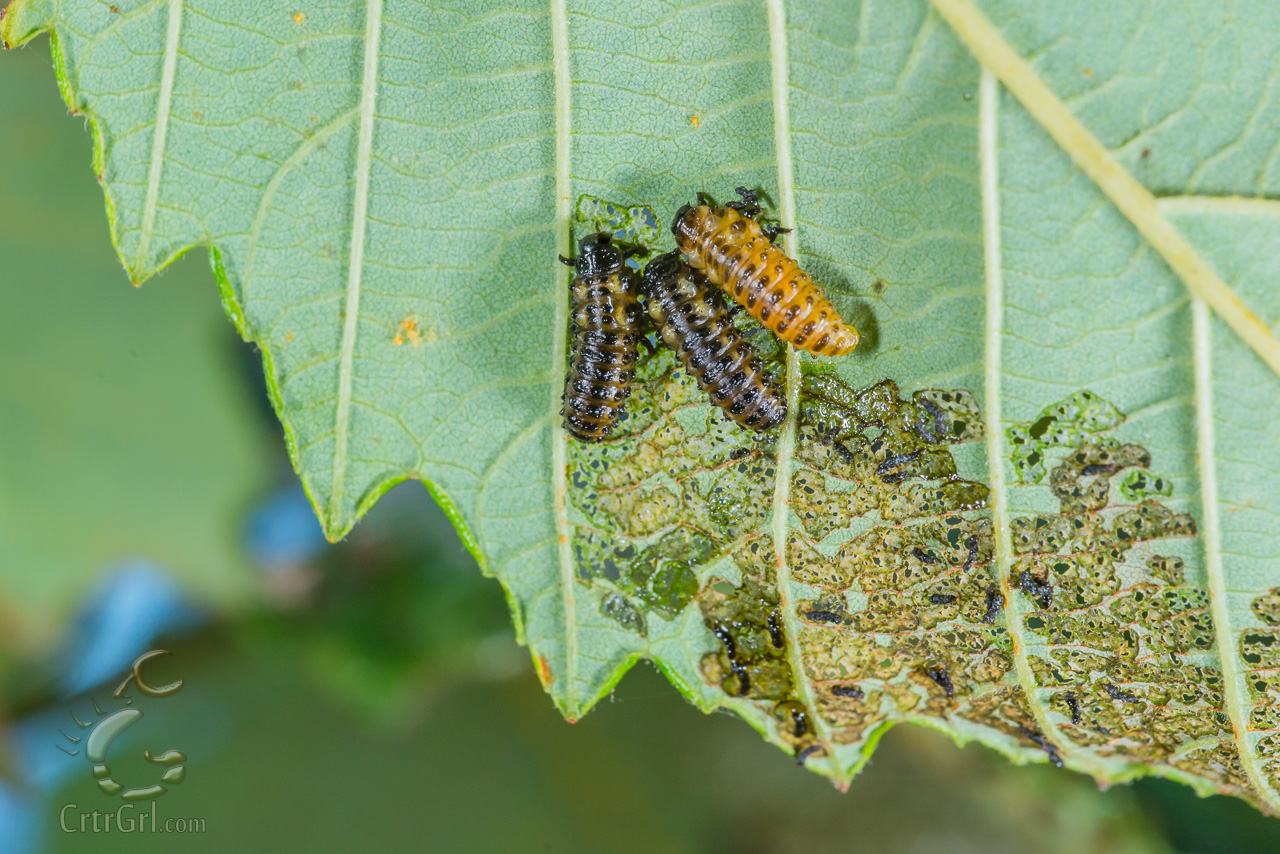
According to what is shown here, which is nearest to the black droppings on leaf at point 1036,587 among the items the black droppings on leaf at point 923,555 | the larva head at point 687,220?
the black droppings on leaf at point 923,555

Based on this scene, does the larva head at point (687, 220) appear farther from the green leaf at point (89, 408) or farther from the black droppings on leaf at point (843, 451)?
the green leaf at point (89, 408)

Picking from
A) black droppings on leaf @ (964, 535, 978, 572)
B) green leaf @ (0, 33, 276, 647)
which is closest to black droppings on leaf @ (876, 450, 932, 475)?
black droppings on leaf @ (964, 535, 978, 572)

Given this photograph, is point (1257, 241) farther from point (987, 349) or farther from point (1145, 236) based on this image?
point (987, 349)

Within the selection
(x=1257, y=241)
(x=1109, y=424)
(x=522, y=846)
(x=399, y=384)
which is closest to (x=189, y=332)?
(x=399, y=384)

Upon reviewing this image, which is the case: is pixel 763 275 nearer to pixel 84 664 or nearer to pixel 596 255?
pixel 596 255

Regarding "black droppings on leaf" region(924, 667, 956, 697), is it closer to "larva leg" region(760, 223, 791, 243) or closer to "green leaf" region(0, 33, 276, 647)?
"larva leg" region(760, 223, 791, 243)

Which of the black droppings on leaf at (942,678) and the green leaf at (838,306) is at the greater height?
the green leaf at (838,306)
